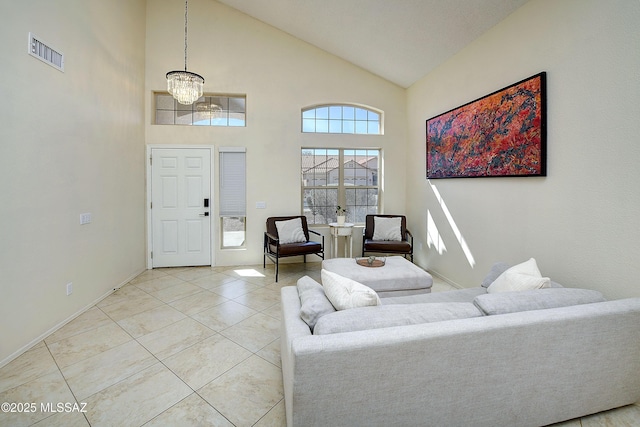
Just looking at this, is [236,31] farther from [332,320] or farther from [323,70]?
[332,320]

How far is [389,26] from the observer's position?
360cm

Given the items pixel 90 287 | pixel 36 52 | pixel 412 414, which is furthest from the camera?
pixel 90 287

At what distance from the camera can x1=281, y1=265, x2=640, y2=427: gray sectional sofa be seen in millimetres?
1181

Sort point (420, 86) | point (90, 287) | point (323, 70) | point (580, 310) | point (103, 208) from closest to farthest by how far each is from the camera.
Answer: point (580, 310)
point (90, 287)
point (103, 208)
point (420, 86)
point (323, 70)

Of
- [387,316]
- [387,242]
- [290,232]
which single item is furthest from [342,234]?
[387,316]

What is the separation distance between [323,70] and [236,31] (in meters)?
1.55

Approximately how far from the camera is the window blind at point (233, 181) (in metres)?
4.71

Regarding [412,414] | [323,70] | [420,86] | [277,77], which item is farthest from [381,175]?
[412,414]

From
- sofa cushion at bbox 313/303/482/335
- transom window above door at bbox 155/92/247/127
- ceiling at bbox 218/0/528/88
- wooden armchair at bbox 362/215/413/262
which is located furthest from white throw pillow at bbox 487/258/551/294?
transom window above door at bbox 155/92/247/127

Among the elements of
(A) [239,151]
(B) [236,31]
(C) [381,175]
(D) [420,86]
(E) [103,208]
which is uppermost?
(B) [236,31]

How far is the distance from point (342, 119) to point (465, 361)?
4.47 metres

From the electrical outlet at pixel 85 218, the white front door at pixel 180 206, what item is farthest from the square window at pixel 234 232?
the electrical outlet at pixel 85 218

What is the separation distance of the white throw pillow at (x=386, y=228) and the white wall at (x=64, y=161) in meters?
3.73

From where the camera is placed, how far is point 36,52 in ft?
7.82
